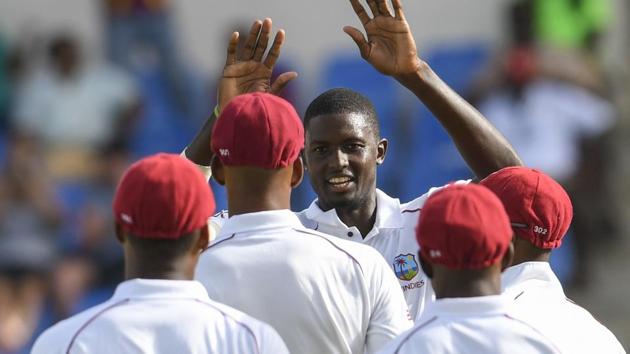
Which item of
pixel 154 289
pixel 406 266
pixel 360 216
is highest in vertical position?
pixel 154 289

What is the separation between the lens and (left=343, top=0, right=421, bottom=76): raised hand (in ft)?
16.4

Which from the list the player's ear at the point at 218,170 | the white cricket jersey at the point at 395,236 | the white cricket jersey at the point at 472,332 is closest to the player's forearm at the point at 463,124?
the white cricket jersey at the point at 395,236

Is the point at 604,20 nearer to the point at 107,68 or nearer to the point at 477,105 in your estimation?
the point at 477,105

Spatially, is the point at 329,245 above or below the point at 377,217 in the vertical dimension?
above

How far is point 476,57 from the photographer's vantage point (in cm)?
1167

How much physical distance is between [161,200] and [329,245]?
668mm

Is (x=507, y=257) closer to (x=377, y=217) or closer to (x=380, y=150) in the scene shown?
(x=377, y=217)

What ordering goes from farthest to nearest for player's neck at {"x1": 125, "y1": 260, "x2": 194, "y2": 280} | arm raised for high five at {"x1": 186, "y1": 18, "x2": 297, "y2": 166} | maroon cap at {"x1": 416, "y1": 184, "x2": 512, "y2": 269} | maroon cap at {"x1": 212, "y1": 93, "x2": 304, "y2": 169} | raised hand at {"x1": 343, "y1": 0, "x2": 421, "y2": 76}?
1. arm raised for high five at {"x1": 186, "y1": 18, "x2": 297, "y2": 166}
2. raised hand at {"x1": 343, "y1": 0, "x2": 421, "y2": 76}
3. maroon cap at {"x1": 212, "y1": 93, "x2": 304, "y2": 169}
4. player's neck at {"x1": 125, "y1": 260, "x2": 194, "y2": 280}
5. maroon cap at {"x1": 416, "y1": 184, "x2": 512, "y2": 269}

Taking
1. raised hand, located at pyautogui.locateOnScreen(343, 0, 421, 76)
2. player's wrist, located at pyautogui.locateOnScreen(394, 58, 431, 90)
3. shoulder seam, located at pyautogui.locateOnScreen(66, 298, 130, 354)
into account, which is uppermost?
raised hand, located at pyautogui.locateOnScreen(343, 0, 421, 76)

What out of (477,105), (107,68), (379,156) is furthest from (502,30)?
(379,156)

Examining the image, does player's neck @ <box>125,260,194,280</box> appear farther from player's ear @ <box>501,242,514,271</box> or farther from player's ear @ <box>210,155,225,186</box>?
player's ear @ <box>501,242,514,271</box>

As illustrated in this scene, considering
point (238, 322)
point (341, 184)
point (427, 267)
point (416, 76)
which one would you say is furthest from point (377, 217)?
point (238, 322)

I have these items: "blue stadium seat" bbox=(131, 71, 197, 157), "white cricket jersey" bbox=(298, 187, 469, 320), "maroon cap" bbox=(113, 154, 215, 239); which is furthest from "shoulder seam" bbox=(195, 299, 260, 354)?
"blue stadium seat" bbox=(131, 71, 197, 157)

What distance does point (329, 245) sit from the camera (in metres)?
4.41
